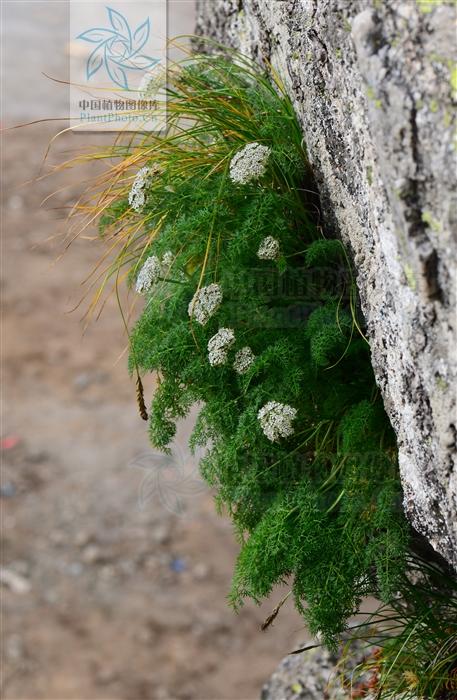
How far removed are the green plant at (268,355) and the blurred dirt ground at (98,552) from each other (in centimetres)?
134

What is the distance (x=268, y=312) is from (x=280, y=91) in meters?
0.58

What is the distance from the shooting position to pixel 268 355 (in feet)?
6.23

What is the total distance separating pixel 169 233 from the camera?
1953 mm

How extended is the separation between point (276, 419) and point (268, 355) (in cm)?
15

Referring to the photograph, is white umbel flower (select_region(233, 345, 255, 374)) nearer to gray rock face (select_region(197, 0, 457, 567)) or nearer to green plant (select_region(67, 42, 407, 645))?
green plant (select_region(67, 42, 407, 645))

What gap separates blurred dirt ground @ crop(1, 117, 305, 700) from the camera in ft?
13.7

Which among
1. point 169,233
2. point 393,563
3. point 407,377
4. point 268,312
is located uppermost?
point 169,233

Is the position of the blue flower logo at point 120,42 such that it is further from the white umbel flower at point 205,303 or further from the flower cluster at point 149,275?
the white umbel flower at point 205,303

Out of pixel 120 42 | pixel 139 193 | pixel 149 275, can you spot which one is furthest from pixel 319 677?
pixel 120 42

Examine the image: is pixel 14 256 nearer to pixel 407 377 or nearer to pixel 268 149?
pixel 268 149

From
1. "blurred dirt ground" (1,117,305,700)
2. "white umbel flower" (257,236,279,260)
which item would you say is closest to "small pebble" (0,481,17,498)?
"blurred dirt ground" (1,117,305,700)

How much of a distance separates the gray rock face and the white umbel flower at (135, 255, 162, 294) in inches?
16.8

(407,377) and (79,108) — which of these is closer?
(407,377)

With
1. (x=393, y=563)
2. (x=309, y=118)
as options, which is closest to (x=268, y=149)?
(x=309, y=118)
